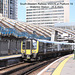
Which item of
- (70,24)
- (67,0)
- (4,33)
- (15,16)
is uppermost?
(67,0)

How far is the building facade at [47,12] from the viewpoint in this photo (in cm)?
13112

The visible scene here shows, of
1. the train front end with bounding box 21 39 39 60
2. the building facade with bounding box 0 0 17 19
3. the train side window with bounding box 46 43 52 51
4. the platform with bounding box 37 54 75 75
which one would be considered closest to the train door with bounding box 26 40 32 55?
the train front end with bounding box 21 39 39 60

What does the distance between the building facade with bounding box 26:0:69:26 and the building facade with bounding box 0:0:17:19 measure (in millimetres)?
13783

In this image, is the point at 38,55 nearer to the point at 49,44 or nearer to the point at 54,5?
the point at 49,44

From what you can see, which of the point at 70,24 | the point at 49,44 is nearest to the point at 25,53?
the point at 49,44

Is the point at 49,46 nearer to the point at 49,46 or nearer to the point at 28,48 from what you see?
the point at 49,46

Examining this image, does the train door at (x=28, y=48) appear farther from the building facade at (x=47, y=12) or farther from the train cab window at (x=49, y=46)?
the building facade at (x=47, y=12)

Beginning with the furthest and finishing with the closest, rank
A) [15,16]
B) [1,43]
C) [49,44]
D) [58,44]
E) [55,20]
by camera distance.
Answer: [15,16]
[55,20]
[58,44]
[1,43]
[49,44]

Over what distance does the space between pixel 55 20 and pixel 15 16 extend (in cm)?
3762

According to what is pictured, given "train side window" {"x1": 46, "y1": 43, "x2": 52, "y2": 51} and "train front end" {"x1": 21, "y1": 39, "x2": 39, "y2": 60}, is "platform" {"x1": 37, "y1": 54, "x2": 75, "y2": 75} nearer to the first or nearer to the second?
"train front end" {"x1": 21, "y1": 39, "x2": 39, "y2": 60}

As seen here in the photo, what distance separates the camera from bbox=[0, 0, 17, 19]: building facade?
126 m

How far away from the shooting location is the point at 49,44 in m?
26.1

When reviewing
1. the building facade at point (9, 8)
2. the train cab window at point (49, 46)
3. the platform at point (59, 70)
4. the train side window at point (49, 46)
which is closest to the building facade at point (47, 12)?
the building facade at point (9, 8)

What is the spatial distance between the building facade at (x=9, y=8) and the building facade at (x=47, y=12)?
13.8 metres
